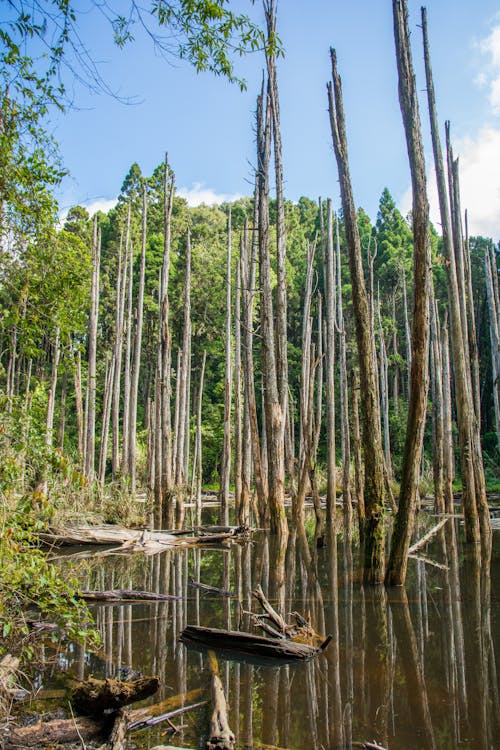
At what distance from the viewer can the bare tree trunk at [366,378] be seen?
22.3ft

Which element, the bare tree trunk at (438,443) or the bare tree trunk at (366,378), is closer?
the bare tree trunk at (366,378)

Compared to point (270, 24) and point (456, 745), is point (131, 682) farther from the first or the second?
point (270, 24)

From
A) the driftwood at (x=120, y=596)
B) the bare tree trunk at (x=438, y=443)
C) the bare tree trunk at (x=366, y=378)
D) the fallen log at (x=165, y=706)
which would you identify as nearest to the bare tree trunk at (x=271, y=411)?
the bare tree trunk at (x=366, y=378)

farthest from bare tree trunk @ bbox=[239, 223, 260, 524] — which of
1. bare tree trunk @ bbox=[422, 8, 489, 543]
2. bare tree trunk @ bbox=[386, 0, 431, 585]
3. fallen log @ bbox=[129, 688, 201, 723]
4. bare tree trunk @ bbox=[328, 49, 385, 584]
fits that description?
fallen log @ bbox=[129, 688, 201, 723]

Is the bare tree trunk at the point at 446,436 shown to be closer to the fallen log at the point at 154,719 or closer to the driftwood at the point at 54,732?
the fallen log at the point at 154,719

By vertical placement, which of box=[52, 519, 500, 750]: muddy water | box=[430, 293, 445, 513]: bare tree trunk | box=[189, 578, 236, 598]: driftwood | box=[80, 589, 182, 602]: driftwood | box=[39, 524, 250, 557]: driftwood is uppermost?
box=[430, 293, 445, 513]: bare tree trunk

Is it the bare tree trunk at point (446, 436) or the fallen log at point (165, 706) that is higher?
the bare tree trunk at point (446, 436)

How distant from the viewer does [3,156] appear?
164 inches

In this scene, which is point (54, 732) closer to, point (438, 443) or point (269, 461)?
point (269, 461)

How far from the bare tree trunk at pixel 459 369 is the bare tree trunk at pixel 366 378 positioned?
11.7 ft

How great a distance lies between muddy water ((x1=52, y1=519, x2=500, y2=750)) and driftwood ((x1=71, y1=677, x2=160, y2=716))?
28cm

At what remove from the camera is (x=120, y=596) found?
20.2 ft

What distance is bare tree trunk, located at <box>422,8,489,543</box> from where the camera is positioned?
388 inches

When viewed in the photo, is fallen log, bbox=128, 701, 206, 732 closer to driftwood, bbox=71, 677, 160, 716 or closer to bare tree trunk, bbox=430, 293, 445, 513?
driftwood, bbox=71, 677, 160, 716
